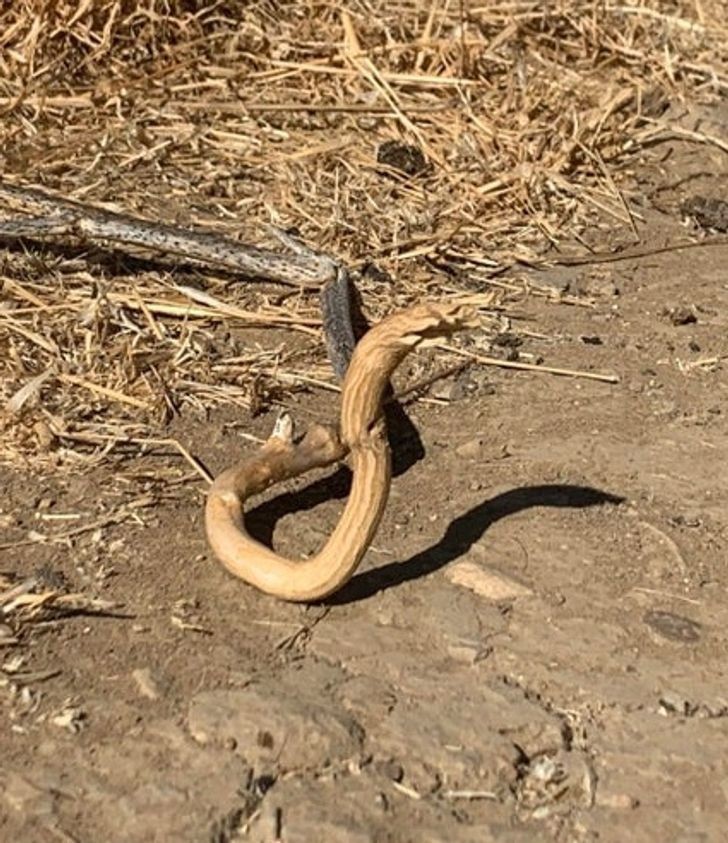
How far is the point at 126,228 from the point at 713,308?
56.8 inches

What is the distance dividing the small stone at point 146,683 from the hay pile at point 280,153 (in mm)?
685

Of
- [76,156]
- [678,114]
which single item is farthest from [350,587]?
[678,114]

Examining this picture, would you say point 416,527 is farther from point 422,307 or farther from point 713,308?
point 713,308

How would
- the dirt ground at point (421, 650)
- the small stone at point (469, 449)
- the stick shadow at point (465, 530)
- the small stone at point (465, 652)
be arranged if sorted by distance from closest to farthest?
the dirt ground at point (421, 650) < the small stone at point (465, 652) < the stick shadow at point (465, 530) < the small stone at point (469, 449)

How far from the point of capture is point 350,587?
3.14 m

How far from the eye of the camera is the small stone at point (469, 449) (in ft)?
11.8

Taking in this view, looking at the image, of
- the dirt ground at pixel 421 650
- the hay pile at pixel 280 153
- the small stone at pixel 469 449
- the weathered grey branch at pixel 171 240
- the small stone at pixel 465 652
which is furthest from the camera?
the weathered grey branch at pixel 171 240

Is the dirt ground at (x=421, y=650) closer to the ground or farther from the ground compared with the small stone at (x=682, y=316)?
farther from the ground

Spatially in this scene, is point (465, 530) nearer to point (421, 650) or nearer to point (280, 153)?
point (421, 650)

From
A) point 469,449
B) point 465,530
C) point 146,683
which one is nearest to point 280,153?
point 469,449

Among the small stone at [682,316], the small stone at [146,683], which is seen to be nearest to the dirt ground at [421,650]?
the small stone at [146,683]

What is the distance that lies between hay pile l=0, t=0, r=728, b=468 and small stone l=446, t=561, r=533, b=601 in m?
0.73

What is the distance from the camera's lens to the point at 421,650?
3006 millimetres

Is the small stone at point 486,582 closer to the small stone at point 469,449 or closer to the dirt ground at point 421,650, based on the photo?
the dirt ground at point 421,650
